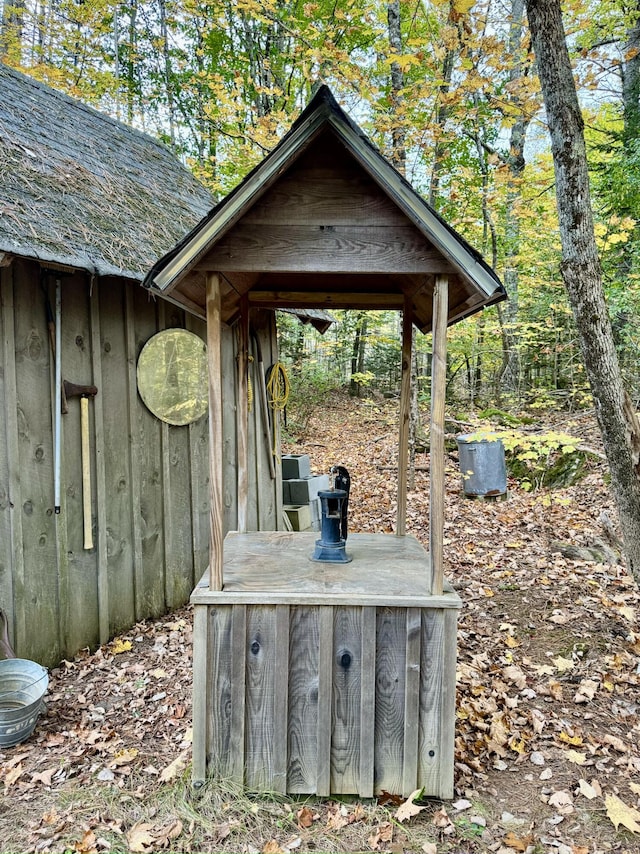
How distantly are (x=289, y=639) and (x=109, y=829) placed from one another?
45.7 inches

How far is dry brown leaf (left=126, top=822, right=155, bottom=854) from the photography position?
226 centimetres

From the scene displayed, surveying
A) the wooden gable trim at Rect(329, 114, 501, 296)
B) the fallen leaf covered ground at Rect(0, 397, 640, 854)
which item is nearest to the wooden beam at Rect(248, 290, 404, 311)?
the wooden gable trim at Rect(329, 114, 501, 296)

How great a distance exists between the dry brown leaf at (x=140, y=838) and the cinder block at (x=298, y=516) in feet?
13.8

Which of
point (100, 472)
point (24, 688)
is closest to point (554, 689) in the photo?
point (24, 688)

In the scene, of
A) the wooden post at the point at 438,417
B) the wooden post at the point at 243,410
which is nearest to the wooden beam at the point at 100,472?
the wooden post at the point at 243,410

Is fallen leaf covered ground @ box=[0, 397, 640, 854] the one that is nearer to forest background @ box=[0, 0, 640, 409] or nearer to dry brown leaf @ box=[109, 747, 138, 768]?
dry brown leaf @ box=[109, 747, 138, 768]

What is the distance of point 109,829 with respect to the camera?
2.35 m

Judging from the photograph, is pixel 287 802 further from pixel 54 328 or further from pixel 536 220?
pixel 536 220

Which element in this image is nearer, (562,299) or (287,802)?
(287,802)

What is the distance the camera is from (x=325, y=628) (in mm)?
2508

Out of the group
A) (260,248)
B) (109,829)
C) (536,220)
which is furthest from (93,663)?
(536,220)

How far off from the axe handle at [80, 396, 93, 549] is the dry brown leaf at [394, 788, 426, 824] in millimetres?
2718

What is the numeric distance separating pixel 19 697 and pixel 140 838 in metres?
1.27

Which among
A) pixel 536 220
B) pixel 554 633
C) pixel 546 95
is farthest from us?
pixel 536 220
